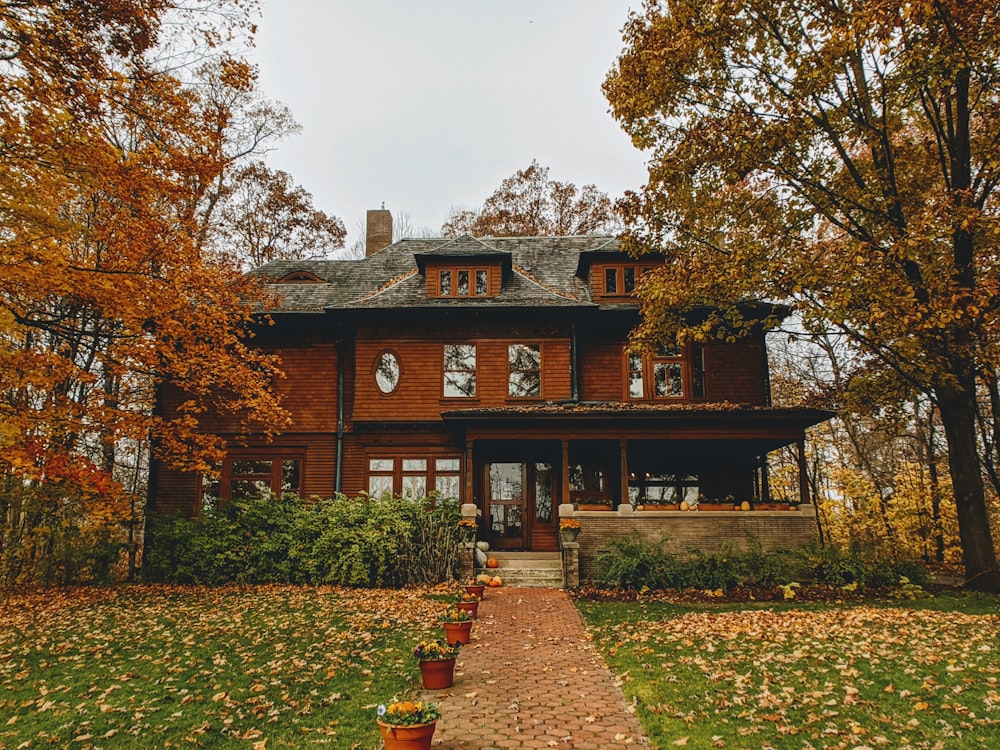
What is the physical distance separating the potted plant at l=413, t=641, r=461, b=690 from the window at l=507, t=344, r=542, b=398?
37.6 feet

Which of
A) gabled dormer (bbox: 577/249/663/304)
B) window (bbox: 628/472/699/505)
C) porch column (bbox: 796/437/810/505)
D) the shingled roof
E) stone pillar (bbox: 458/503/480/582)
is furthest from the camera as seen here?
gabled dormer (bbox: 577/249/663/304)

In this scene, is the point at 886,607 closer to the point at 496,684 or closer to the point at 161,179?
the point at 496,684

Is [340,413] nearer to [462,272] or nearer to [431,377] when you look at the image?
[431,377]

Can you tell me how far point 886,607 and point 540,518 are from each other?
866 cm

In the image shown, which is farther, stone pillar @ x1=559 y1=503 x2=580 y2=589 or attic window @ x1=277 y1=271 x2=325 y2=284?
attic window @ x1=277 y1=271 x2=325 y2=284

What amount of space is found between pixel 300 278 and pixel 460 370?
662cm

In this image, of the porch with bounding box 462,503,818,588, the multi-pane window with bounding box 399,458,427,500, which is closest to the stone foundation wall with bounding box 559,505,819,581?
the porch with bounding box 462,503,818,588

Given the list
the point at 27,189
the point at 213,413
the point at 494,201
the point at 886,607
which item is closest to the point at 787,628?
the point at 886,607

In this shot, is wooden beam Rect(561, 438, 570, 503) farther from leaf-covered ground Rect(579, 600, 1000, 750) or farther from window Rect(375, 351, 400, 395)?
window Rect(375, 351, 400, 395)

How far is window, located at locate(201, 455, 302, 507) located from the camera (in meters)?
18.8

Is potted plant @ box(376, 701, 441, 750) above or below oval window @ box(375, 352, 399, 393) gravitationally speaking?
below

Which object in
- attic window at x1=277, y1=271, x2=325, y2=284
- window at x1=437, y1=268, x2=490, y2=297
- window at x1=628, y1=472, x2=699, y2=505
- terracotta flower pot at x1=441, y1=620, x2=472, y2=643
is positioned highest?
attic window at x1=277, y1=271, x2=325, y2=284

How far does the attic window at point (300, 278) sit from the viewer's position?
21.2 meters

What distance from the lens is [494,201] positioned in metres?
32.7
